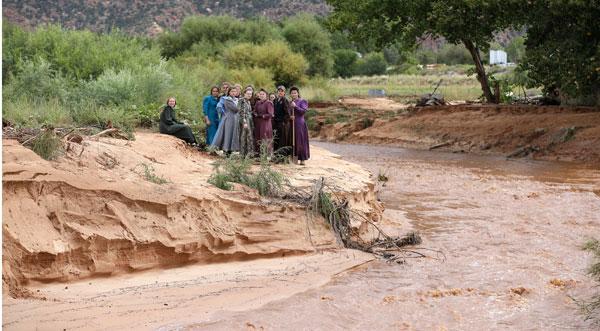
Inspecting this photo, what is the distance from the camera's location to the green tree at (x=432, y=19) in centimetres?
2542

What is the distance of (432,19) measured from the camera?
26.4 meters

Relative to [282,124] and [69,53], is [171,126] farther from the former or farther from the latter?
[69,53]

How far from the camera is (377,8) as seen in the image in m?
29.0

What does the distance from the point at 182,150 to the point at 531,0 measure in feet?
45.2

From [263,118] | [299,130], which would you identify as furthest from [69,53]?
[299,130]

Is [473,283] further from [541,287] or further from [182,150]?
[182,150]

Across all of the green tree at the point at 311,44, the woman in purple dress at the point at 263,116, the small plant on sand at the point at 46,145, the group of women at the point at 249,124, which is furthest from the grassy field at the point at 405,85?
the small plant on sand at the point at 46,145

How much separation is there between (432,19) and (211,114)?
1298 cm

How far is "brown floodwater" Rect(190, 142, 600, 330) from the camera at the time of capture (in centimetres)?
772

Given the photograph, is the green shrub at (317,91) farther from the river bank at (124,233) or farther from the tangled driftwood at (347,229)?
the river bank at (124,233)

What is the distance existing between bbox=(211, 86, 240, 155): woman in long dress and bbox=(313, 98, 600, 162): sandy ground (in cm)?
1174

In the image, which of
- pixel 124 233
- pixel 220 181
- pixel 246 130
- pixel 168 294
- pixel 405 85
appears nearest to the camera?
pixel 168 294

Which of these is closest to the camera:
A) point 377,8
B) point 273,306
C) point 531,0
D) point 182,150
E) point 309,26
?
point 273,306

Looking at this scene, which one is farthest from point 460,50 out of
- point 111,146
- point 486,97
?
point 111,146
